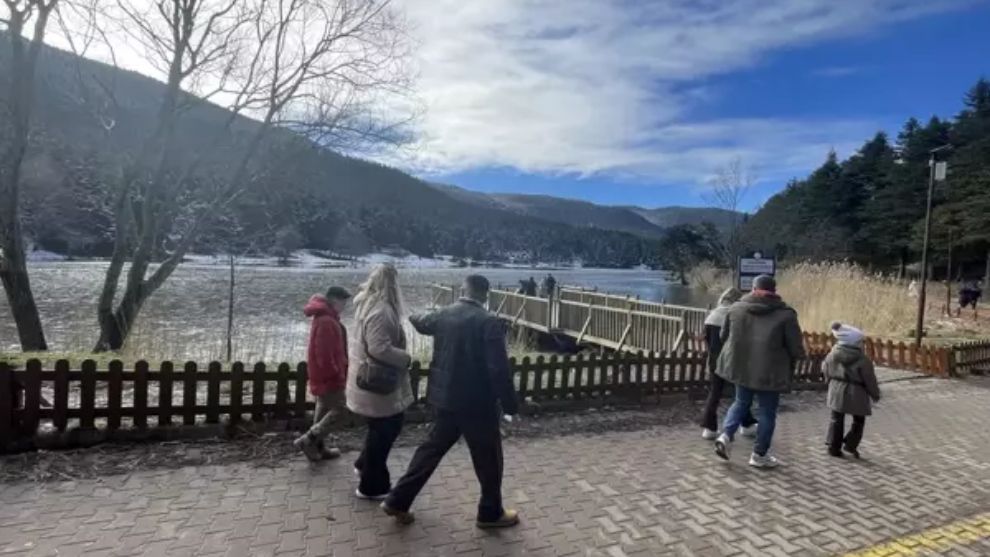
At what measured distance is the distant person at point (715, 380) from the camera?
647 cm

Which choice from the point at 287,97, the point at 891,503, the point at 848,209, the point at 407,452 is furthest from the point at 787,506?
the point at 848,209

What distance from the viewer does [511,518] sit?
3.98 meters

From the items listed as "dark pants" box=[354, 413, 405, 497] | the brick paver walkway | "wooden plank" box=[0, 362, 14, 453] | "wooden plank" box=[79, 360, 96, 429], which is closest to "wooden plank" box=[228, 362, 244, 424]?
the brick paver walkway

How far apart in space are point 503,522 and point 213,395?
3.14 m

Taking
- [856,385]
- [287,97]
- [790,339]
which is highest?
[287,97]

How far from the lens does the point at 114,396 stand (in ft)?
17.1

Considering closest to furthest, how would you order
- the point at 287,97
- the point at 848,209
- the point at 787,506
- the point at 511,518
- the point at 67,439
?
the point at 511,518 < the point at 787,506 < the point at 67,439 < the point at 287,97 < the point at 848,209

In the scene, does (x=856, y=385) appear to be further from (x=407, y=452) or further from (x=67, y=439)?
(x=67, y=439)

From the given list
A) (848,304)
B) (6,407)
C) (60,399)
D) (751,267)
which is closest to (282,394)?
(60,399)

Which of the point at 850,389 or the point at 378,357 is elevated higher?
the point at 378,357

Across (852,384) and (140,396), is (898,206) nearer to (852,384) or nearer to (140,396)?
(852,384)

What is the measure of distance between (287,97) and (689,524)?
11194 mm

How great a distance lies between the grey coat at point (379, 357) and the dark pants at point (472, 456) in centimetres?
40

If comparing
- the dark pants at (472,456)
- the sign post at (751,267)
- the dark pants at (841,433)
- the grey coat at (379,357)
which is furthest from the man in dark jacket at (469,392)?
the sign post at (751,267)
